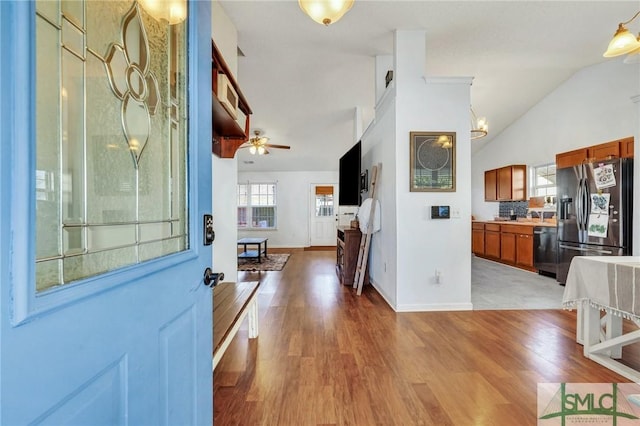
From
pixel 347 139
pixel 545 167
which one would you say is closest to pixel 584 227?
pixel 545 167

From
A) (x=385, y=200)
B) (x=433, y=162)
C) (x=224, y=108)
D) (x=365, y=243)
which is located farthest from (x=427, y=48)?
(x=224, y=108)

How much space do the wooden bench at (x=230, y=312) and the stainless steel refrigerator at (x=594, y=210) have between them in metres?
4.32

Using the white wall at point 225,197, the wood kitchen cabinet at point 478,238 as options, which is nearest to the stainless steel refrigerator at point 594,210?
the wood kitchen cabinet at point 478,238

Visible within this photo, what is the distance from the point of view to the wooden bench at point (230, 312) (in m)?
1.48

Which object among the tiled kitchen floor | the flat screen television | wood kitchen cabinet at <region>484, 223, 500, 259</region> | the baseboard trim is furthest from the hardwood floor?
wood kitchen cabinet at <region>484, 223, 500, 259</region>

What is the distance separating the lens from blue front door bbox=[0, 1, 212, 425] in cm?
41

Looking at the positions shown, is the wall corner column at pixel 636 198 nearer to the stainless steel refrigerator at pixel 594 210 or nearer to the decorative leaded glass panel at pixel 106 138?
the stainless steel refrigerator at pixel 594 210

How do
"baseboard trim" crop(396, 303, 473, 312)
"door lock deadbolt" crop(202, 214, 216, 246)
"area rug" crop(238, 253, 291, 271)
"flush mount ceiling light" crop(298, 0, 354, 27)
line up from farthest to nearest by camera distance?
1. "area rug" crop(238, 253, 291, 271)
2. "baseboard trim" crop(396, 303, 473, 312)
3. "flush mount ceiling light" crop(298, 0, 354, 27)
4. "door lock deadbolt" crop(202, 214, 216, 246)

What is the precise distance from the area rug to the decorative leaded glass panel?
449cm

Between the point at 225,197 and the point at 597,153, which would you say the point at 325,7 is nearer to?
the point at 225,197

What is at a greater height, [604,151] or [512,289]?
[604,151]

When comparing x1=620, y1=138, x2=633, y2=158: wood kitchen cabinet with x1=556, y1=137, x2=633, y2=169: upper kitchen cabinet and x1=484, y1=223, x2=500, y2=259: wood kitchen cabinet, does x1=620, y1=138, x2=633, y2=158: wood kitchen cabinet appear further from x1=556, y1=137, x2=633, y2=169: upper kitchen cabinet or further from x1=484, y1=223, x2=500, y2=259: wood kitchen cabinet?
x1=484, y1=223, x2=500, y2=259: wood kitchen cabinet

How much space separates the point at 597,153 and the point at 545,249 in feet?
5.12

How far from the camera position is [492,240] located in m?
5.81
